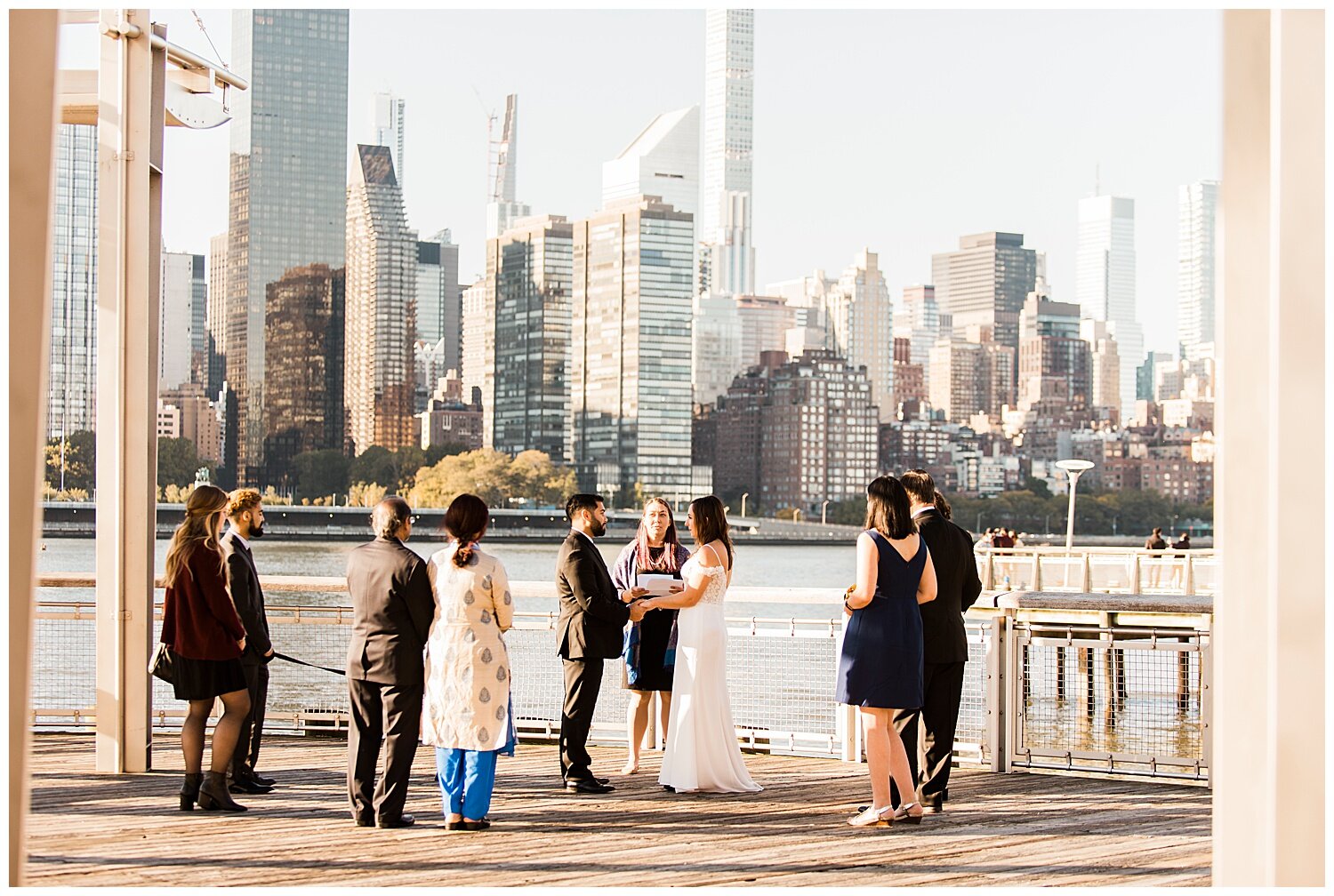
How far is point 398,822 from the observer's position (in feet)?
20.1

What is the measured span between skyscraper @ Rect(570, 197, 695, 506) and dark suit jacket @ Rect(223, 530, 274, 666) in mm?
91200

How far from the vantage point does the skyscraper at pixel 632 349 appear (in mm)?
103500

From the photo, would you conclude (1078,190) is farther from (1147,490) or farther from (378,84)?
(378,84)

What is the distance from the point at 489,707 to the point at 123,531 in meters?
2.60

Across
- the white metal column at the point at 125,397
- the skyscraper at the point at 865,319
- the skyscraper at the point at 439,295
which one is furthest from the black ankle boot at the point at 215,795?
the skyscraper at the point at 865,319

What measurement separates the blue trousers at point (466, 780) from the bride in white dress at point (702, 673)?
1197 millimetres

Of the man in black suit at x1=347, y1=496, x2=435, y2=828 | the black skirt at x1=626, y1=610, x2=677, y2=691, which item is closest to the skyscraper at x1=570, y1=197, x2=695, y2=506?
the black skirt at x1=626, y1=610, x2=677, y2=691

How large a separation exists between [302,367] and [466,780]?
10251cm

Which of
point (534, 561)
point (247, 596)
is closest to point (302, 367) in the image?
point (534, 561)

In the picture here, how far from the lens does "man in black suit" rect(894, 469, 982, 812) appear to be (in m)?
6.61

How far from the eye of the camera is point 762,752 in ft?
27.8

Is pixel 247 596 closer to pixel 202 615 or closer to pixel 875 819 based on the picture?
pixel 202 615

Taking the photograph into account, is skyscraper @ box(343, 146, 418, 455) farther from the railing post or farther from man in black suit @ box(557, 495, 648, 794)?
man in black suit @ box(557, 495, 648, 794)

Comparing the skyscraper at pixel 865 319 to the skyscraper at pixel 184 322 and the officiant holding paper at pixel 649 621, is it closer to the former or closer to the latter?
the skyscraper at pixel 184 322
